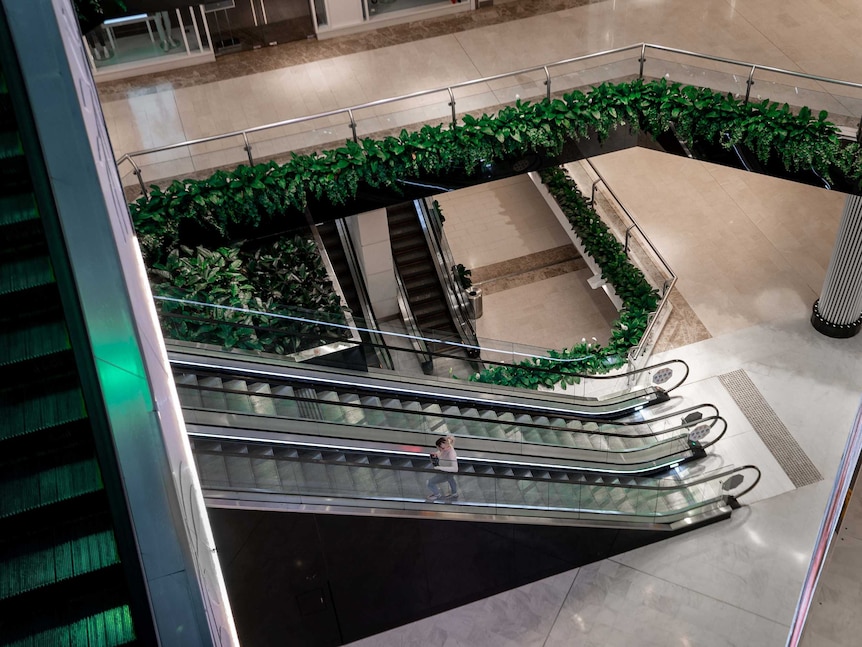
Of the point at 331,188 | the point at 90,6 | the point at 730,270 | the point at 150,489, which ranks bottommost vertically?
the point at 730,270

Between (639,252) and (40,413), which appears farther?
(639,252)

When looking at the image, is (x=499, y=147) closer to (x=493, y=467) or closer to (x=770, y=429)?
(x=493, y=467)

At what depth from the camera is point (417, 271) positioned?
1415cm

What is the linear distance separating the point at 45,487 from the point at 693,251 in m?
12.7

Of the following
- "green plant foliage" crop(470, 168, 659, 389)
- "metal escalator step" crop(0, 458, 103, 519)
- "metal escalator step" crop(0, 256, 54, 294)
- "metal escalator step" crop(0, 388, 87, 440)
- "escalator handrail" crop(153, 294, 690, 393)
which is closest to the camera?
"metal escalator step" crop(0, 458, 103, 519)

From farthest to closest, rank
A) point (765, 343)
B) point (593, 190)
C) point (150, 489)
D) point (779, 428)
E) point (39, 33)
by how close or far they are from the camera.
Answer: point (593, 190) < point (765, 343) < point (779, 428) < point (39, 33) < point (150, 489)

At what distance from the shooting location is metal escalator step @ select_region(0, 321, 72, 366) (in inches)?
96.8

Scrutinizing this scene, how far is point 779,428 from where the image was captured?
11430 mm

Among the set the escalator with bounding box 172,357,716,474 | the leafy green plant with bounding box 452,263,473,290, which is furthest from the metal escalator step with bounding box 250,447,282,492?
the leafy green plant with bounding box 452,263,473,290

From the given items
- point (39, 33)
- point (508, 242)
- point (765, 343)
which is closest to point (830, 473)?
point (765, 343)

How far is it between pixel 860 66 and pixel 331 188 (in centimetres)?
700

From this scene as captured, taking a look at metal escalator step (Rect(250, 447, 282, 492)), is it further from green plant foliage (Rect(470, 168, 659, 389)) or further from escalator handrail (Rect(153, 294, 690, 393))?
green plant foliage (Rect(470, 168, 659, 389))

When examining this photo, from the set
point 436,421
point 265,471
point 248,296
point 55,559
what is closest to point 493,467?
point 436,421

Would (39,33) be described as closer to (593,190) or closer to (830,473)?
(830,473)
